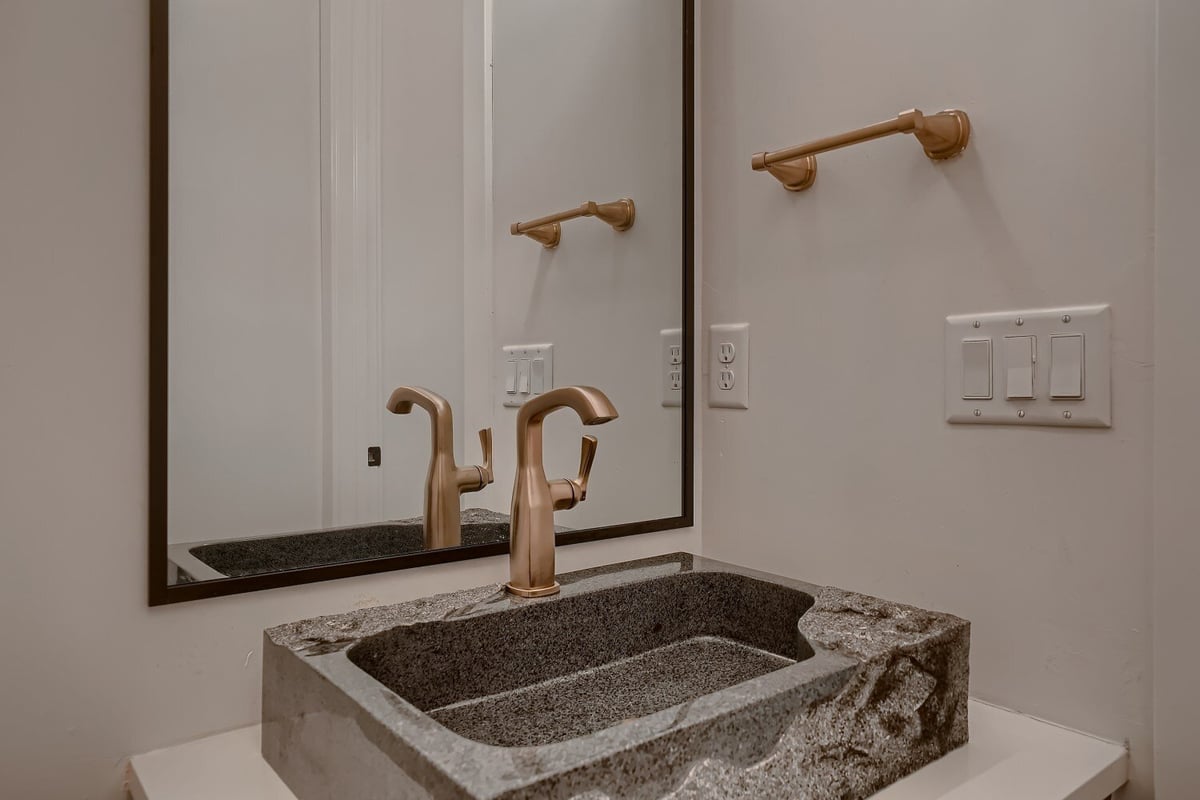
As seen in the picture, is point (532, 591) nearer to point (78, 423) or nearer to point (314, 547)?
point (314, 547)

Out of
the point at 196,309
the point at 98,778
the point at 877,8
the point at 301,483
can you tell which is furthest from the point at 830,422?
the point at 98,778

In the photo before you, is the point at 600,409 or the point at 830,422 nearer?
the point at 600,409

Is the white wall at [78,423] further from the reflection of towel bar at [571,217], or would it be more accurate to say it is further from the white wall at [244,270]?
the reflection of towel bar at [571,217]

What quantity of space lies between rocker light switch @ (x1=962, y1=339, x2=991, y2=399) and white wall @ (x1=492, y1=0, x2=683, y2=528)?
43cm

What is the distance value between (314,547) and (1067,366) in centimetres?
81

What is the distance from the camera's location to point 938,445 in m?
0.91

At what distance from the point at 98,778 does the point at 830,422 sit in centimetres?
88

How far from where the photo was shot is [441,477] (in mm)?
928

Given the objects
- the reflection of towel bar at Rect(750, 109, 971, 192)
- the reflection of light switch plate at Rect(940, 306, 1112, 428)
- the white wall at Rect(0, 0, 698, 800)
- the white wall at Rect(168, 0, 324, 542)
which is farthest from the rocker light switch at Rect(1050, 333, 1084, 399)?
the white wall at Rect(0, 0, 698, 800)

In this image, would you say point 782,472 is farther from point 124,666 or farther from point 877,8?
point 124,666

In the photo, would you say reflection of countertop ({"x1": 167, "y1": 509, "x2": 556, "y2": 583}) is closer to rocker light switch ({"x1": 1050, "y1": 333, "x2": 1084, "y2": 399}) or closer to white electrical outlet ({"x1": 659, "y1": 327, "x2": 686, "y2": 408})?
white electrical outlet ({"x1": 659, "y1": 327, "x2": 686, "y2": 408})

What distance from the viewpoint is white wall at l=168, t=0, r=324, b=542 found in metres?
0.76

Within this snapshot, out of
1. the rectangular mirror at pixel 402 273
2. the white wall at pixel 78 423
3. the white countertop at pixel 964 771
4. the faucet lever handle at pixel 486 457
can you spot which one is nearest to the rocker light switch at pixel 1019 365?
the white countertop at pixel 964 771

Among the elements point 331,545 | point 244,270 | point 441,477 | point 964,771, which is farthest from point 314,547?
point 964,771
